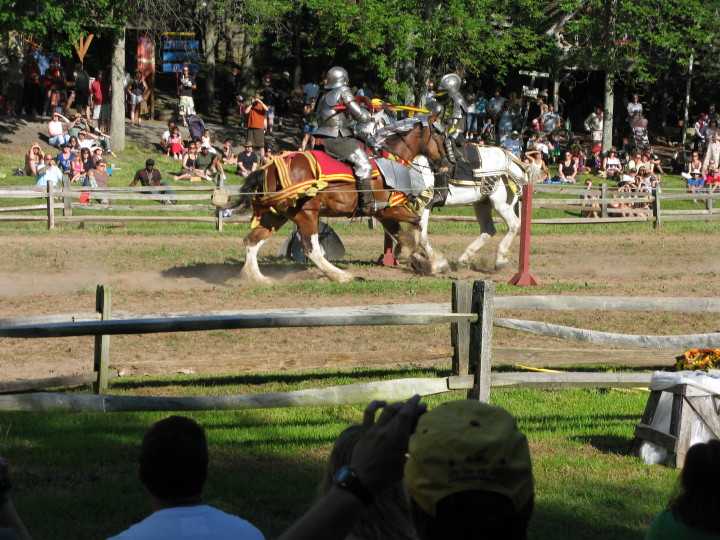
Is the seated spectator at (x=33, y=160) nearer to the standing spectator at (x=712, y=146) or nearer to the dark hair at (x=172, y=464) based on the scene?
the standing spectator at (x=712, y=146)

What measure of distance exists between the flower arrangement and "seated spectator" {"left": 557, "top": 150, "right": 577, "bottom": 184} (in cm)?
2169

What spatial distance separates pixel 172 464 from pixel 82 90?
28.6 meters

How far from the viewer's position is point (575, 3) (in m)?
30.1

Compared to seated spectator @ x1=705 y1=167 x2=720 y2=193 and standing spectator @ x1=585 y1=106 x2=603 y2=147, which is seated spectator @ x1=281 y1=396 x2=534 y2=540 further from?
standing spectator @ x1=585 y1=106 x2=603 y2=147

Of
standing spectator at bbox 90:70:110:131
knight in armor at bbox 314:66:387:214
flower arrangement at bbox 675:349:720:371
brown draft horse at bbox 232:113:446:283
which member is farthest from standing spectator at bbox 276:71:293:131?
flower arrangement at bbox 675:349:720:371

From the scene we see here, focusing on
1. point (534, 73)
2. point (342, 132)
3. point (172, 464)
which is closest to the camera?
point (172, 464)

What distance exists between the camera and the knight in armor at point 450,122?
645 inches

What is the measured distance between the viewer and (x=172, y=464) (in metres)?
Result: 3.17

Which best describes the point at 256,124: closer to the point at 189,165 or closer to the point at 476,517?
the point at 189,165

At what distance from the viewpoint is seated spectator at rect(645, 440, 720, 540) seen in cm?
336

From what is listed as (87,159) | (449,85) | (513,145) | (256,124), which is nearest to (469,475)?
(449,85)

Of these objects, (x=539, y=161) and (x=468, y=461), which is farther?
(x=539, y=161)

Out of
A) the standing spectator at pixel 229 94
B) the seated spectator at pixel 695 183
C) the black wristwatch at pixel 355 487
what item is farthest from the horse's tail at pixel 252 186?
the standing spectator at pixel 229 94

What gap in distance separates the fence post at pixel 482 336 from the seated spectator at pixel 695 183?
20.9 metres
